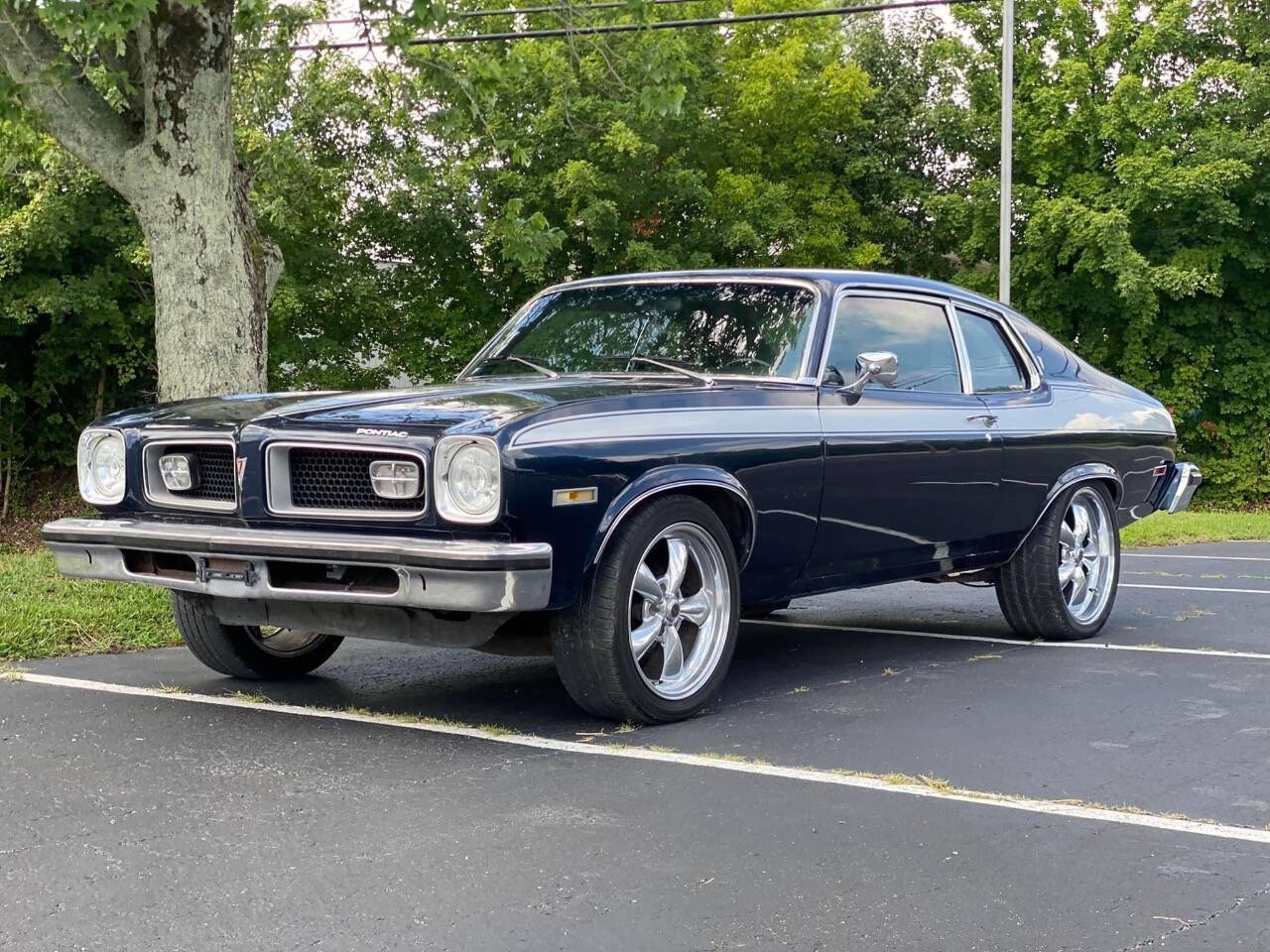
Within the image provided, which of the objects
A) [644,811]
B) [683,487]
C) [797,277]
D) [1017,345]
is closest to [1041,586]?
[1017,345]

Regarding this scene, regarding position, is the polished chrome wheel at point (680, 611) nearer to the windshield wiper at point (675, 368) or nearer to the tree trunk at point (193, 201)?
the windshield wiper at point (675, 368)

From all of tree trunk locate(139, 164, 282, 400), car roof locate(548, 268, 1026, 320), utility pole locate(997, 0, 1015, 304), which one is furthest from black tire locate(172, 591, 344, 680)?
utility pole locate(997, 0, 1015, 304)

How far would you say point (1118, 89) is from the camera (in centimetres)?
2797

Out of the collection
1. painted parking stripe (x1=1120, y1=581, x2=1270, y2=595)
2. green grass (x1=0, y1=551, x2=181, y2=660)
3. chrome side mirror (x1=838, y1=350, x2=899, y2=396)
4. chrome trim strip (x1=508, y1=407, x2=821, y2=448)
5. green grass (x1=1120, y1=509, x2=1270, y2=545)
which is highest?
chrome side mirror (x1=838, y1=350, x2=899, y2=396)

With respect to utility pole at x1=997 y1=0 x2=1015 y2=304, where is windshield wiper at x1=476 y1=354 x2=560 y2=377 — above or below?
below

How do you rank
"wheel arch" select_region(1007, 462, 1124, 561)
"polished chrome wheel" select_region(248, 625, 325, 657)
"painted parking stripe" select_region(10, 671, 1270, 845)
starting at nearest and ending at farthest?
"painted parking stripe" select_region(10, 671, 1270, 845), "polished chrome wheel" select_region(248, 625, 325, 657), "wheel arch" select_region(1007, 462, 1124, 561)

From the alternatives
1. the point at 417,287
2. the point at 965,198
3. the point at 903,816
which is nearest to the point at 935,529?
the point at 903,816

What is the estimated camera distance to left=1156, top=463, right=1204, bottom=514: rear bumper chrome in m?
8.62

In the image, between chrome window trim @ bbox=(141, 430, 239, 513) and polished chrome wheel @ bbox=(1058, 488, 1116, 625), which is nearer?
chrome window trim @ bbox=(141, 430, 239, 513)

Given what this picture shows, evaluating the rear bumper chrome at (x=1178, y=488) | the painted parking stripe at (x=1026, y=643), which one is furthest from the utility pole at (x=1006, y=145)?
the painted parking stripe at (x=1026, y=643)

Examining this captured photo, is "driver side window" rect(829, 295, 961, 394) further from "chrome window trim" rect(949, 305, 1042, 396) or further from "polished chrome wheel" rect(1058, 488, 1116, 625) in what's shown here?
"polished chrome wheel" rect(1058, 488, 1116, 625)

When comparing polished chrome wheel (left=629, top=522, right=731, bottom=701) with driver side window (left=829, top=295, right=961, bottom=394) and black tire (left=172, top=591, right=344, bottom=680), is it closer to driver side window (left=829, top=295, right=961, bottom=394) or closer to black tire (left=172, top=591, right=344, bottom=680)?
driver side window (left=829, top=295, right=961, bottom=394)

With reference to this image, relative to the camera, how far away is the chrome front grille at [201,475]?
5.36 meters

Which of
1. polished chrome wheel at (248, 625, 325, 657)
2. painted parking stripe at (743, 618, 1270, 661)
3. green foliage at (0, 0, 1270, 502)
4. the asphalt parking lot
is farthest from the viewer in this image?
green foliage at (0, 0, 1270, 502)
